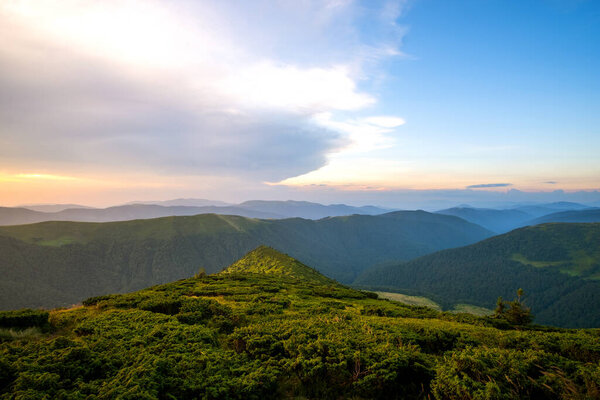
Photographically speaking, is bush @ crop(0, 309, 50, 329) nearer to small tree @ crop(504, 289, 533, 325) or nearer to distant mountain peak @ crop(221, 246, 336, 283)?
small tree @ crop(504, 289, 533, 325)

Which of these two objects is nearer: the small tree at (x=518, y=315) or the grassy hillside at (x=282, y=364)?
the grassy hillside at (x=282, y=364)

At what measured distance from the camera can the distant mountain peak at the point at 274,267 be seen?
303 ft

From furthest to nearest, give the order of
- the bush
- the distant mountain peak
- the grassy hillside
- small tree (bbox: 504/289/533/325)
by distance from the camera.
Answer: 1. the distant mountain peak
2. small tree (bbox: 504/289/533/325)
3. the bush
4. the grassy hillside

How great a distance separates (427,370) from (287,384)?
23.7 feet

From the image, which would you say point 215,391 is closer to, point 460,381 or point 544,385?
point 460,381

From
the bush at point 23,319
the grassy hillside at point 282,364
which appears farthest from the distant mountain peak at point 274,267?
the grassy hillside at point 282,364

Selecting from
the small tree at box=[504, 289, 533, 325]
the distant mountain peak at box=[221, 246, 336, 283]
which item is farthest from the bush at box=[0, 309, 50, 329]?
the distant mountain peak at box=[221, 246, 336, 283]

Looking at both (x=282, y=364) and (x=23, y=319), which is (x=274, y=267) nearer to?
(x=23, y=319)

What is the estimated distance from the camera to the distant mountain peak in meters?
92.4

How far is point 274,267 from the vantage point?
10050 centimetres

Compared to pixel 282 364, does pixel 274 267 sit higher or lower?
lower

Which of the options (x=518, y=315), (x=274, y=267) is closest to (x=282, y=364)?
(x=518, y=315)

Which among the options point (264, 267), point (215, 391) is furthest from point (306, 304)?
point (264, 267)

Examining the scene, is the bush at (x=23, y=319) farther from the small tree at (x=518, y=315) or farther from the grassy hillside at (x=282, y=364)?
the small tree at (x=518, y=315)
